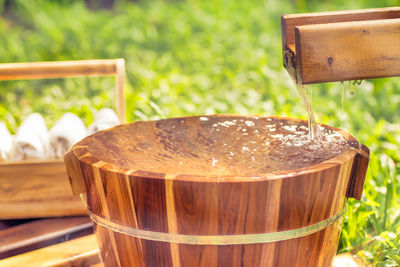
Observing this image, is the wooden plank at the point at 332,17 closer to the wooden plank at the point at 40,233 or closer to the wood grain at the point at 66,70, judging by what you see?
the wood grain at the point at 66,70

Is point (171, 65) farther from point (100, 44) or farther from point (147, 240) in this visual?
point (147, 240)

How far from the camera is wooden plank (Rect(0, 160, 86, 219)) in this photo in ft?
6.07

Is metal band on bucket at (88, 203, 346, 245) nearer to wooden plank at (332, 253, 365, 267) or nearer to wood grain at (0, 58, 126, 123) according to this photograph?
wooden plank at (332, 253, 365, 267)

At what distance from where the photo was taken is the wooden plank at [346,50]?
1204 mm

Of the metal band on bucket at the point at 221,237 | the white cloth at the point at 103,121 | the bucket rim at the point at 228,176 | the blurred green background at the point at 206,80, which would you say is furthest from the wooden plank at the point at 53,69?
the metal band on bucket at the point at 221,237

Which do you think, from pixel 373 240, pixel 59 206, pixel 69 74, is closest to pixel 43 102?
pixel 69 74

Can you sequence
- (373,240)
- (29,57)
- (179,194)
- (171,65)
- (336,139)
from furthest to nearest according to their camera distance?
(29,57)
(171,65)
(373,240)
(336,139)
(179,194)

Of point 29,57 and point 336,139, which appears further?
point 29,57

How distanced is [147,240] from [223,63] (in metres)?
3.63

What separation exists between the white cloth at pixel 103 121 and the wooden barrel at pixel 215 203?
62 cm

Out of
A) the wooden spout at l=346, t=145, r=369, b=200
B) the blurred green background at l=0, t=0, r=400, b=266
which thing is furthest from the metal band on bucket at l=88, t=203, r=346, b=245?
the blurred green background at l=0, t=0, r=400, b=266

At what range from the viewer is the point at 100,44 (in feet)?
16.6

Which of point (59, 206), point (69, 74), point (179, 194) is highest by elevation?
point (69, 74)

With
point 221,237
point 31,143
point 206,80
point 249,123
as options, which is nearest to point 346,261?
point 249,123
